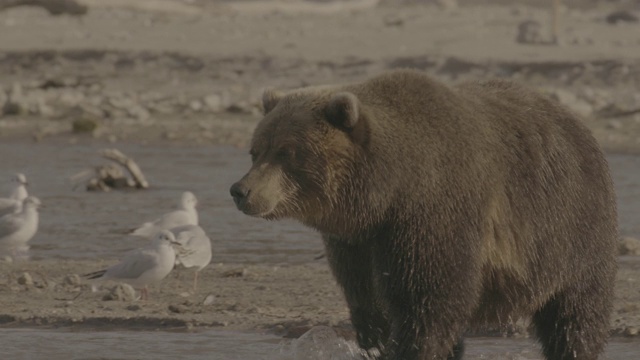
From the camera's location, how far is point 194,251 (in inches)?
370

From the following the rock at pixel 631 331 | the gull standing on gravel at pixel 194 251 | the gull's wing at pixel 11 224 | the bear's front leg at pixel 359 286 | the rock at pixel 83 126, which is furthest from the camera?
the rock at pixel 83 126

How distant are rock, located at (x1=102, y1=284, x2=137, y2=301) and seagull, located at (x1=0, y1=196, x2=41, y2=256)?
6.42 ft

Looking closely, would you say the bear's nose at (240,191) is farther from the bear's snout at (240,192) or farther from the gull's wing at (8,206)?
the gull's wing at (8,206)

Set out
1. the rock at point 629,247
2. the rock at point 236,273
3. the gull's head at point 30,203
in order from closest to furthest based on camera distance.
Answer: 1. the rock at point 236,273
2. the rock at point 629,247
3. the gull's head at point 30,203

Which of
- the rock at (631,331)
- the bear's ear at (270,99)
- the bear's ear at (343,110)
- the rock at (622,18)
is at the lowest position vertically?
the rock at (622,18)

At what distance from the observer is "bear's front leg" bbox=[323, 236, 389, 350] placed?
242 inches

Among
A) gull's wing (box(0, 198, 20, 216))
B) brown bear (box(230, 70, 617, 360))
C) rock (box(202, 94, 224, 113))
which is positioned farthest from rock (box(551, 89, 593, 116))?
brown bear (box(230, 70, 617, 360))

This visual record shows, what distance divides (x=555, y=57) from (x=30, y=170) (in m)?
8.03

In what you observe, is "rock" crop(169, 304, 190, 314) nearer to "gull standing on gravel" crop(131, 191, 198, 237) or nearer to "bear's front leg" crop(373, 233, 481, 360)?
"gull standing on gravel" crop(131, 191, 198, 237)

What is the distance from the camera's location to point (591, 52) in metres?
20.6

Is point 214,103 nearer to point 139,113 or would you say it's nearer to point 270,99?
point 139,113

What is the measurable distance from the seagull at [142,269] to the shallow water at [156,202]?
1.14 metres

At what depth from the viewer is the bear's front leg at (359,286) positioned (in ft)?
20.2

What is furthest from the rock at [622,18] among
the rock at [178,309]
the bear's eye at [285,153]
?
the bear's eye at [285,153]
